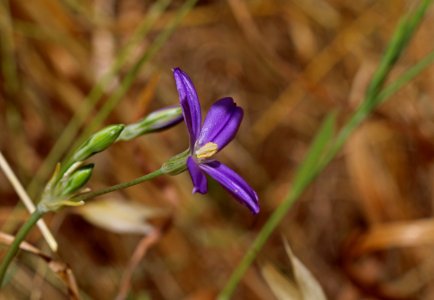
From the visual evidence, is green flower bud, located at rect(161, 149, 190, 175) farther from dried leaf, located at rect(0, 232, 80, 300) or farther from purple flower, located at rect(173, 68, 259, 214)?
dried leaf, located at rect(0, 232, 80, 300)

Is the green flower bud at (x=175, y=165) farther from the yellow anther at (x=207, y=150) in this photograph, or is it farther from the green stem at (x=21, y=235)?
the green stem at (x=21, y=235)

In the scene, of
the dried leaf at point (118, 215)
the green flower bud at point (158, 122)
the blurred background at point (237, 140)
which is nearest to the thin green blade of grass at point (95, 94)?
the blurred background at point (237, 140)

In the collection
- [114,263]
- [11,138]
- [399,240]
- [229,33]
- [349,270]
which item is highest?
[229,33]

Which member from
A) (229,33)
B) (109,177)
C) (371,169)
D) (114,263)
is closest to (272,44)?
(229,33)

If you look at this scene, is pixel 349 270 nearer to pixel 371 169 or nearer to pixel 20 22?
pixel 371 169

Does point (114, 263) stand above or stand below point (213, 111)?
below
